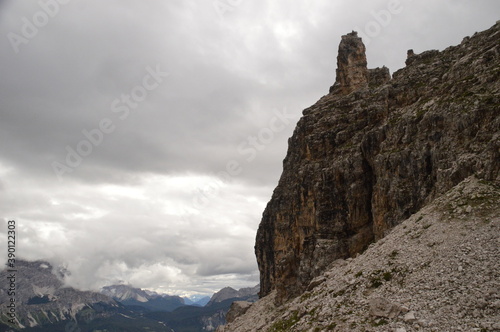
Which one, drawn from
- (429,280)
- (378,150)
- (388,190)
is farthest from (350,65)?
(429,280)

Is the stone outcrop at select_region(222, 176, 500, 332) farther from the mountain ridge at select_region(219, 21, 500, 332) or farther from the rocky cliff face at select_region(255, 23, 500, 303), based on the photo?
the rocky cliff face at select_region(255, 23, 500, 303)

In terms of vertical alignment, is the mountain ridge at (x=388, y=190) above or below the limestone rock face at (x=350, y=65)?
below

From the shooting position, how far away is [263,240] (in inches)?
4961

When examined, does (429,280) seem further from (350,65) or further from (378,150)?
(350,65)

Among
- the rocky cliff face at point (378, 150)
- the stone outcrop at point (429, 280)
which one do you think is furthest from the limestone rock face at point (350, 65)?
the stone outcrop at point (429, 280)

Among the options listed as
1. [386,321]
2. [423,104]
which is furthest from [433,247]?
[423,104]

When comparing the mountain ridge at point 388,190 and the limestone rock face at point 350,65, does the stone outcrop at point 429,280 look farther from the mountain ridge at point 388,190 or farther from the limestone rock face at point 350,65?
the limestone rock face at point 350,65

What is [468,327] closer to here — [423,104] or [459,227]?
[459,227]

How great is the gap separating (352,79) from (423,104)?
4768 cm

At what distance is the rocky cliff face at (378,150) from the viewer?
49.9 metres

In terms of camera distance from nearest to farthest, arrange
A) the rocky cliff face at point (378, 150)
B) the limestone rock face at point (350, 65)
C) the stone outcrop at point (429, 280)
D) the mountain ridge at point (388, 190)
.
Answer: the stone outcrop at point (429, 280), the mountain ridge at point (388, 190), the rocky cliff face at point (378, 150), the limestone rock face at point (350, 65)

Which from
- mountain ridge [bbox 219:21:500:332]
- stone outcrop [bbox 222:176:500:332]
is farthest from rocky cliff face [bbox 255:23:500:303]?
stone outcrop [bbox 222:176:500:332]

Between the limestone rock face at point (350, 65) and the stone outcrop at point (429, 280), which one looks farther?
the limestone rock face at point (350, 65)

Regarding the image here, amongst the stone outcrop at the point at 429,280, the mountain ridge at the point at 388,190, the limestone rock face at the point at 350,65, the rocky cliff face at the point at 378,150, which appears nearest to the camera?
the stone outcrop at the point at 429,280
